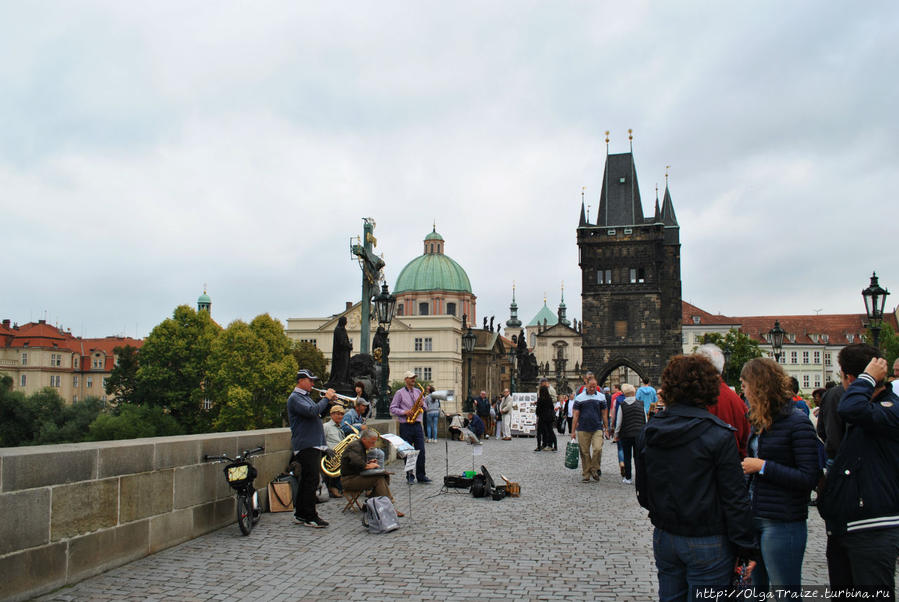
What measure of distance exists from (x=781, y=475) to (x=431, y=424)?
20.7m

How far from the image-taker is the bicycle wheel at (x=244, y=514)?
Answer: 8242 mm

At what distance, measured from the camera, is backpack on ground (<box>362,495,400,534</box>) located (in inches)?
336

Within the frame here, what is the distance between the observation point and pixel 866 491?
4.11 meters

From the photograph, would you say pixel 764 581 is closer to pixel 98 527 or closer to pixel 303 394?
pixel 98 527

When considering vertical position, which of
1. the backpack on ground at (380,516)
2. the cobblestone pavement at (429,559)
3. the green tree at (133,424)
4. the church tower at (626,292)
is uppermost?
the church tower at (626,292)

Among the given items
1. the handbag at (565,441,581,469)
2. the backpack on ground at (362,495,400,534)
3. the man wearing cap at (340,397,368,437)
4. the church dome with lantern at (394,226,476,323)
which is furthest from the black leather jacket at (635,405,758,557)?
the church dome with lantern at (394,226,476,323)

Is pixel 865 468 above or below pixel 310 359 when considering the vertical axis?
below

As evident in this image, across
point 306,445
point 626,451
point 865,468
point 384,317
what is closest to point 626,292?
point 384,317

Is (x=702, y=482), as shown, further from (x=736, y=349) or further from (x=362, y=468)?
(x=736, y=349)

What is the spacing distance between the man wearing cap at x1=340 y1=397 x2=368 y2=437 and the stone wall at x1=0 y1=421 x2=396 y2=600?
2.32m

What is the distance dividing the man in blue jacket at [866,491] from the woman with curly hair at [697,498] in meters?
0.79

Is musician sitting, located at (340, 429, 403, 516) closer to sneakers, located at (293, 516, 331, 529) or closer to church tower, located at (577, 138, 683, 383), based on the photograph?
sneakers, located at (293, 516, 331, 529)

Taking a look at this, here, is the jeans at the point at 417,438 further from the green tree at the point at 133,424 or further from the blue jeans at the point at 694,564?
the green tree at the point at 133,424

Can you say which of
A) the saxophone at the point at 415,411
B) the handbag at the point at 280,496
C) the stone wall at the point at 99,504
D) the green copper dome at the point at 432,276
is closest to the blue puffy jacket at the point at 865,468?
the stone wall at the point at 99,504
